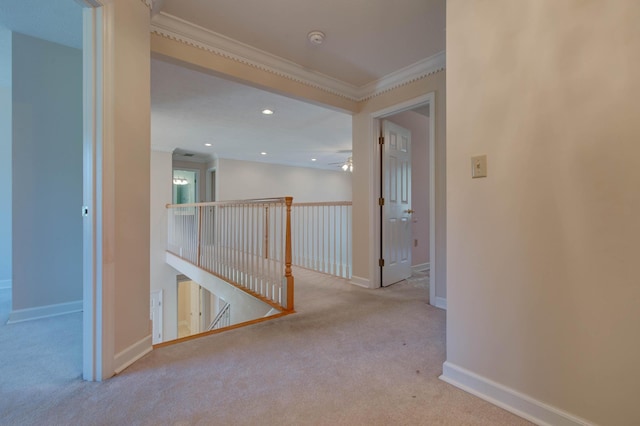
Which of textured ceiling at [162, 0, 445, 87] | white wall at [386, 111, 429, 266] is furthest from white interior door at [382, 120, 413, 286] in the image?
textured ceiling at [162, 0, 445, 87]

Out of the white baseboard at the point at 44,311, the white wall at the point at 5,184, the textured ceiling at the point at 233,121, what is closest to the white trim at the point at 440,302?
the textured ceiling at the point at 233,121

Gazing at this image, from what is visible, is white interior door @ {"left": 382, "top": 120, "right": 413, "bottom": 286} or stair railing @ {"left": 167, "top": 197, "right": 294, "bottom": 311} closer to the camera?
stair railing @ {"left": 167, "top": 197, "right": 294, "bottom": 311}

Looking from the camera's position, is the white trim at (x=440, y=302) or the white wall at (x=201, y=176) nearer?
the white trim at (x=440, y=302)

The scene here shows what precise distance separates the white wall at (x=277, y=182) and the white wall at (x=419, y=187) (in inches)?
176

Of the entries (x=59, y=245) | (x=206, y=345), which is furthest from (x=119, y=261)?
(x=59, y=245)

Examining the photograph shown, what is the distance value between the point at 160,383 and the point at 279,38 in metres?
2.60

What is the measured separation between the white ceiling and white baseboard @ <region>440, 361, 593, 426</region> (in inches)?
93.9

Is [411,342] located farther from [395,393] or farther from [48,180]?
[48,180]

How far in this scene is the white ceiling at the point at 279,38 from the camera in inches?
80.4

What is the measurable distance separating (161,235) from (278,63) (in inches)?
201

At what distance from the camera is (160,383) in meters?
1.49

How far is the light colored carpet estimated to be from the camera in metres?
1.25

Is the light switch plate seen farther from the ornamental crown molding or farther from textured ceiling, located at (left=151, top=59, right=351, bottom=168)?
textured ceiling, located at (left=151, top=59, right=351, bottom=168)

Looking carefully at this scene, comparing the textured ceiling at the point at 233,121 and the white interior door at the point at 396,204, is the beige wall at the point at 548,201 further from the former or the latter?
the textured ceiling at the point at 233,121
